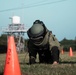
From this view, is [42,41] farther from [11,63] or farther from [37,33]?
[11,63]

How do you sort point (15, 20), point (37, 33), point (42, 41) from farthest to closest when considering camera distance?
point (15, 20) → point (42, 41) → point (37, 33)

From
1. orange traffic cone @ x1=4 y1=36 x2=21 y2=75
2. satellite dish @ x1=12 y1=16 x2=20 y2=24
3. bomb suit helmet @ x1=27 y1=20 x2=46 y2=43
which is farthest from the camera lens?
satellite dish @ x1=12 y1=16 x2=20 y2=24

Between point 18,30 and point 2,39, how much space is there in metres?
15.1

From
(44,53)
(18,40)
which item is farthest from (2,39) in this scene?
(44,53)

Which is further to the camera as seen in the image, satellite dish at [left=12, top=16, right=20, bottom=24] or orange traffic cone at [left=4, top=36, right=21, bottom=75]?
satellite dish at [left=12, top=16, right=20, bottom=24]

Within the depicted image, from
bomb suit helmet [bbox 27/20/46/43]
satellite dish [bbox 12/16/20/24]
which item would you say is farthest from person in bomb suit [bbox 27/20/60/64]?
satellite dish [bbox 12/16/20/24]

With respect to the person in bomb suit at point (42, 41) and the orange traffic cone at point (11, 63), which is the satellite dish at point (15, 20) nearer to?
the person in bomb suit at point (42, 41)

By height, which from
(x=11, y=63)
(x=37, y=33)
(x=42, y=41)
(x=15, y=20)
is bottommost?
(x=11, y=63)

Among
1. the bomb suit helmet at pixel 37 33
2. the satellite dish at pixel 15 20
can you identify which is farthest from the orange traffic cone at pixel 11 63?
the satellite dish at pixel 15 20

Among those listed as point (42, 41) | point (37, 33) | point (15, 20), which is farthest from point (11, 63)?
point (15, 20)

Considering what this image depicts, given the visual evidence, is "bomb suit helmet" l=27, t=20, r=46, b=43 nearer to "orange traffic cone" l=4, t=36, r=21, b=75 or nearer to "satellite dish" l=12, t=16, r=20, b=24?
"orange traffic cone" l=4, t=36, r=21, b=75

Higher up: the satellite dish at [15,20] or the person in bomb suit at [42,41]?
the satellite dish at [15,20]

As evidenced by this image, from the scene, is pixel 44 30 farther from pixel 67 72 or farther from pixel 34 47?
pixel 67 72

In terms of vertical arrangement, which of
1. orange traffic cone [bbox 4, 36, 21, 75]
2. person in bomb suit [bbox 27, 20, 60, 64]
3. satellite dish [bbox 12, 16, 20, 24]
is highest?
satellite dish [bbox 12, 16, 20, 24]
